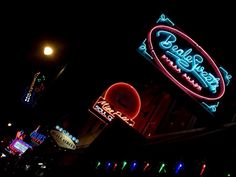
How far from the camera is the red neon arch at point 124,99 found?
420 inches

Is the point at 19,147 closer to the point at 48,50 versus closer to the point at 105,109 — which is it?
the point at 48,50

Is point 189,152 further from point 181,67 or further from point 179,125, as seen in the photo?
point 179,125

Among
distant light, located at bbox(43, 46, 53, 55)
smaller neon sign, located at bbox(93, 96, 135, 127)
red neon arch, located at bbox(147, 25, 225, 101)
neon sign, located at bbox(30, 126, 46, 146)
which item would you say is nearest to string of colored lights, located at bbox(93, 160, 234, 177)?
red neon arch, located at bbox(147, 25, 225, 101)

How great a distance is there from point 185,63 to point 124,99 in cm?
387

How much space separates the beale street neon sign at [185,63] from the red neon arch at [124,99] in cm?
368

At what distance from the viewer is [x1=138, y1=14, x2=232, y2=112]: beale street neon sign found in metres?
7.18

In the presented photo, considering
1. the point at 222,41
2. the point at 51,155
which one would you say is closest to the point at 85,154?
the point at 222,41

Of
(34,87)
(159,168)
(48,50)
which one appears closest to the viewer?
(159,168)

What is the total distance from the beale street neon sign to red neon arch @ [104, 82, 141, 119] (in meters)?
3.68

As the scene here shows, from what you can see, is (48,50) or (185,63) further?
(48,50)

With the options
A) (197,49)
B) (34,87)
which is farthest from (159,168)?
(34,87)

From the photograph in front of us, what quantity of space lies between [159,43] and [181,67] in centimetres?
85

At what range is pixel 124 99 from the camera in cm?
1083

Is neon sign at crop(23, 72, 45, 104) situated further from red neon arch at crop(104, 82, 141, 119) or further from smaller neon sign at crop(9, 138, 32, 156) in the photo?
A: smaller neon sign at crop(9, 138, 32, 156)
